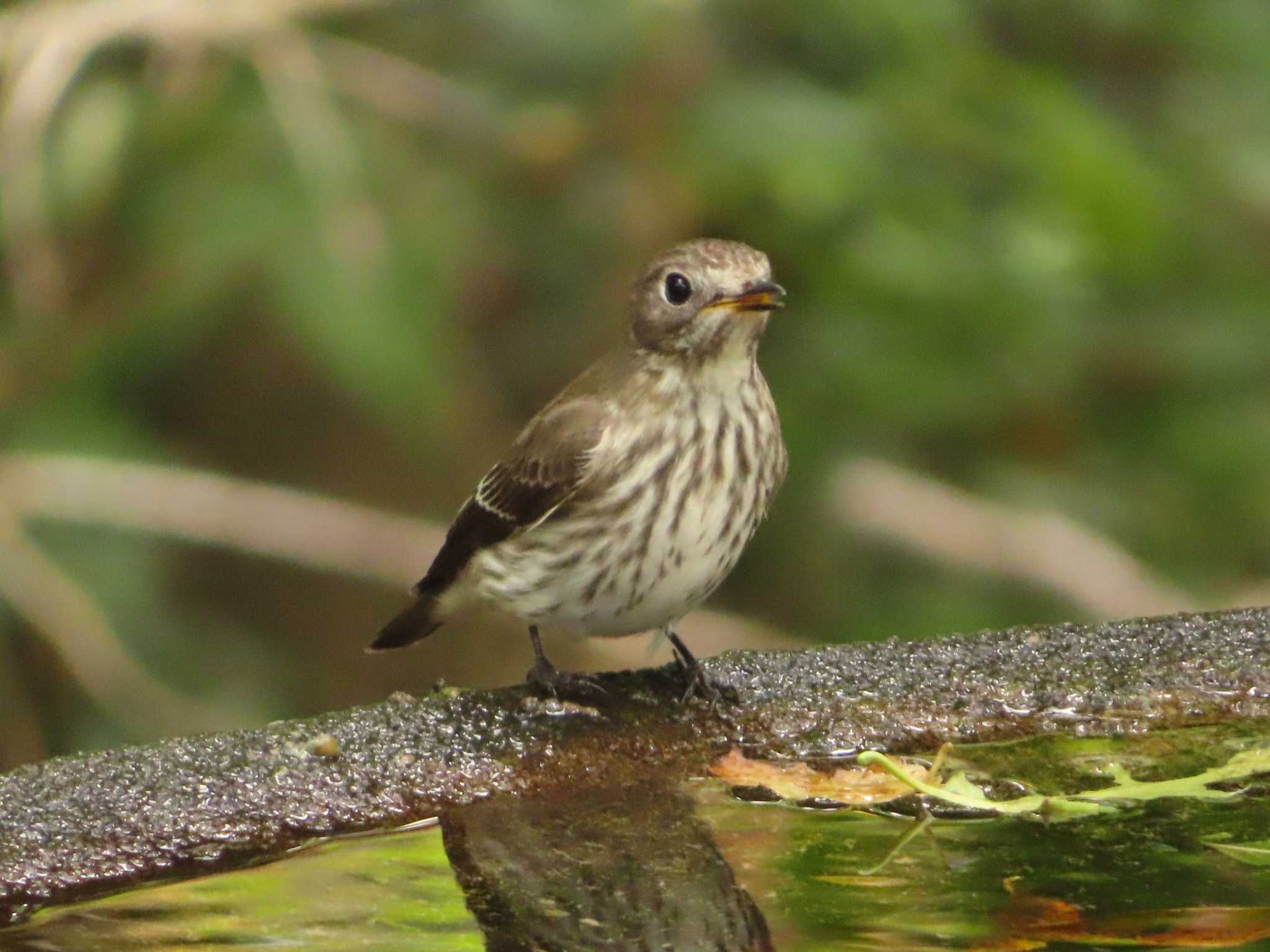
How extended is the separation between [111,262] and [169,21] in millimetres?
886

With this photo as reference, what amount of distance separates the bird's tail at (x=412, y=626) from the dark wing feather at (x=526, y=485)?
0.03 metres

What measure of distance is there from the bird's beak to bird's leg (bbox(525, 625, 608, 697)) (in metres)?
0.69

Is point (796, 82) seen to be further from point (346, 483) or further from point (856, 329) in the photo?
point (346, 483)

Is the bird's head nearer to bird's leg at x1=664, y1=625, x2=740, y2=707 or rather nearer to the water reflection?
bird's leg at x1=664, y1=625, x2=740, y2=707

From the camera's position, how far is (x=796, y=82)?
16.9ft

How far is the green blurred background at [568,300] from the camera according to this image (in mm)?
4762

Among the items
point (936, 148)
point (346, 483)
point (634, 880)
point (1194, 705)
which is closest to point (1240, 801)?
point (1194, 705)

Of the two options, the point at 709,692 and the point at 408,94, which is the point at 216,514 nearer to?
the point at 408,94

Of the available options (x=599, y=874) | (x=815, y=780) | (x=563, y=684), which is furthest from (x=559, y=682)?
(x=599, y=874)

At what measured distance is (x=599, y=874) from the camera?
2.72m

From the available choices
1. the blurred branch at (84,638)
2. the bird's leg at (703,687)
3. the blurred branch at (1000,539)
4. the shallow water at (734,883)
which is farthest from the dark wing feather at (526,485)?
the blurred branch at (1000,539)

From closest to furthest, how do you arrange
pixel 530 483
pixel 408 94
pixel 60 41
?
pixel 530 483
pixel 60 41
pixel 408 94

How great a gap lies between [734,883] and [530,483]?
4.17 feet

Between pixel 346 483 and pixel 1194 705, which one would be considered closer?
pixel 1194 705
